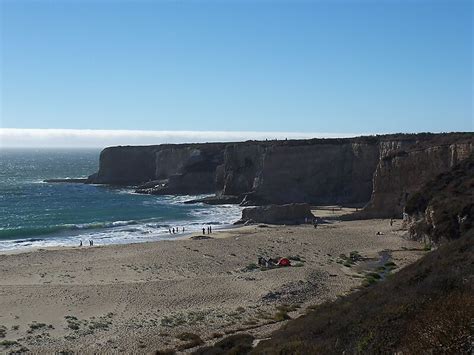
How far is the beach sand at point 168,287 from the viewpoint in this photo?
18.5 m

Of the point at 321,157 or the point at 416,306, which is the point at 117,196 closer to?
the point at 321,157

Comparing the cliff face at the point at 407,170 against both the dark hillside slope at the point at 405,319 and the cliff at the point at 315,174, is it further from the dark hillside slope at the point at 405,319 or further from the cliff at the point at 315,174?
the dark hillside slope at the point at 405,319

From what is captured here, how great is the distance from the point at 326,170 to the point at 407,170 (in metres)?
16.0

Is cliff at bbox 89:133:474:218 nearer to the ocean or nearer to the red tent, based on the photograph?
the ocean

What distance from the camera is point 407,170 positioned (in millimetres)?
44656

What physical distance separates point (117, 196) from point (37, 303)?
49647mm

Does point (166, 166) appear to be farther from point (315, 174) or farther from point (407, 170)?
point (407, 170)

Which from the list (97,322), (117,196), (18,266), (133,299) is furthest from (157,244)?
(117,196)

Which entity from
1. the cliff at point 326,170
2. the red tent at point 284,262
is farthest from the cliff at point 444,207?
the red tent at point 284,262

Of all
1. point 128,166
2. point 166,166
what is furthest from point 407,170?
point 128,166

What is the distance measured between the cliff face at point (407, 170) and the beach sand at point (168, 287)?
639 cm

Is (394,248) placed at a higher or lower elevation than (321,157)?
lower

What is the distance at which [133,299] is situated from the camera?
22.9 meters

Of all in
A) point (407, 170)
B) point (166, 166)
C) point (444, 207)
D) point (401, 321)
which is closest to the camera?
point (401, 321)
